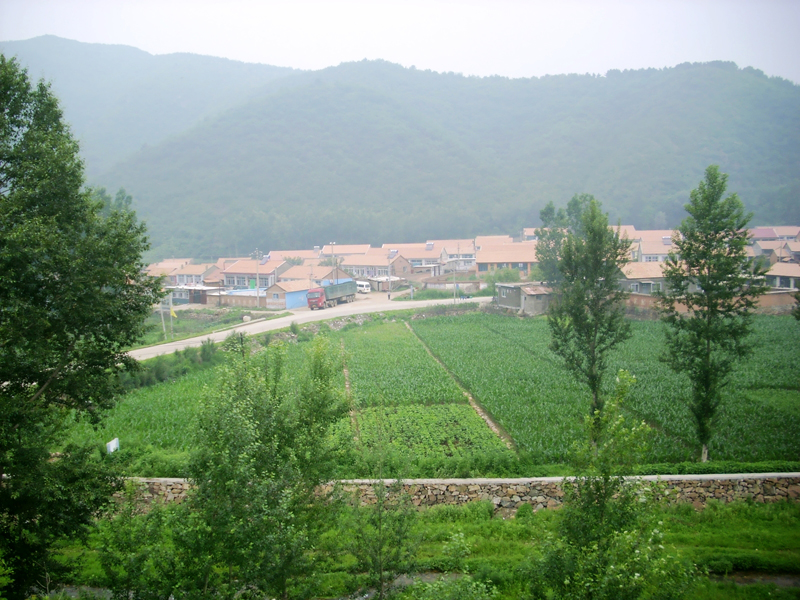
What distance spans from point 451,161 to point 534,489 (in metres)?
147

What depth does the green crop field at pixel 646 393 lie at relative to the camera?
55.8 feet

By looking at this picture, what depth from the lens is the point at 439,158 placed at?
154 m

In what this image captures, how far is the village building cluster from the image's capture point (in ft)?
151

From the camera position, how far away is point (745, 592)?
1049 cm

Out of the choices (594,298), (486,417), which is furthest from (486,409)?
(594,298)

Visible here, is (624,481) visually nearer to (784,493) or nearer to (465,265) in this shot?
(784,493)

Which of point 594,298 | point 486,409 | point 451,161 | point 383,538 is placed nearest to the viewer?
point 383,538

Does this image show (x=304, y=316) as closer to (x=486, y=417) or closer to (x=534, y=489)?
(x=486, y=417)

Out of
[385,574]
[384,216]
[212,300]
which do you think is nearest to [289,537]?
[385,574]

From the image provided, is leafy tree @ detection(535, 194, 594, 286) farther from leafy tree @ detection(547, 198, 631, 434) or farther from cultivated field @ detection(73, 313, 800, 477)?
leafy tree @ detection(547, 198, 631, 434)

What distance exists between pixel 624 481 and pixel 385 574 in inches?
174

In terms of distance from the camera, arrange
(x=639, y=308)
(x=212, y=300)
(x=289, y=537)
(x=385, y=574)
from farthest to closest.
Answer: (x=212, y=300), (x=639, y=308), (x=385, y=574), (x=289, y=537)

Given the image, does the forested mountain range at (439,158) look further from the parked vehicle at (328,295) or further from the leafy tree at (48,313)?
the leafy tree at (48,313)

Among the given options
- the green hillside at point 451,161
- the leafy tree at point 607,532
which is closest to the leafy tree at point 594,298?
the leafy tree at point 607,532
